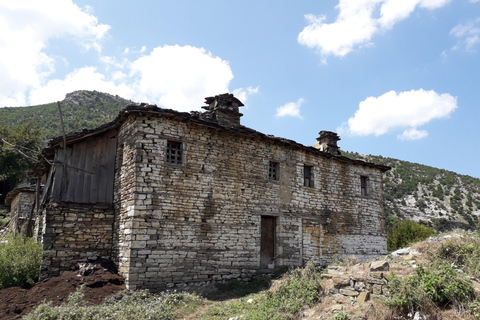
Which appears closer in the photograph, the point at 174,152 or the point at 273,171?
the point at 174,152

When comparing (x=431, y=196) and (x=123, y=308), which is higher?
(x=431, y=196)

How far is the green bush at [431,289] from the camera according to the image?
554 centimetres

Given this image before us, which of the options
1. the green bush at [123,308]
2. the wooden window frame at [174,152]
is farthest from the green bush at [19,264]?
the wooden window frame at [174,152]

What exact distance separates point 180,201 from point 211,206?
3.73 feet

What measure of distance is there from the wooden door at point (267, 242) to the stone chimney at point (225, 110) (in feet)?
13.6

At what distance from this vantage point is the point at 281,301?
7934mm

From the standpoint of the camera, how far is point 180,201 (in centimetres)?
1034

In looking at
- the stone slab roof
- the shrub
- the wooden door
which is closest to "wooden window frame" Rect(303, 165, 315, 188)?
the stone slab roof

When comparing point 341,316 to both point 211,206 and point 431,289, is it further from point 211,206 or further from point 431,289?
point 211,206

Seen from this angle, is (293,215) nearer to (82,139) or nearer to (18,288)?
(82,139)

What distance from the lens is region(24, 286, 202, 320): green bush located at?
721cm

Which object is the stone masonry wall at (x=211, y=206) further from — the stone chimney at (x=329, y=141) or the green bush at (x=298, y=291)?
the green bush at (x=298, y=291)

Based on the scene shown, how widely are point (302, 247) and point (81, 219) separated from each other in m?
8.16

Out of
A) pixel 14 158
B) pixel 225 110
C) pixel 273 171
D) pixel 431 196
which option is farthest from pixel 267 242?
pixel 431 196
